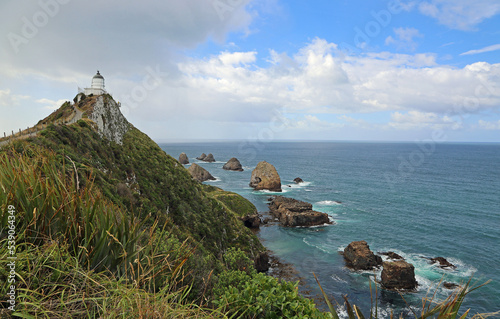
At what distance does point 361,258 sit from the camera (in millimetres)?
38188

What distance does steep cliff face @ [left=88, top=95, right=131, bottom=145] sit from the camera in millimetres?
34053

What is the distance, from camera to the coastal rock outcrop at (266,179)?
291 feet

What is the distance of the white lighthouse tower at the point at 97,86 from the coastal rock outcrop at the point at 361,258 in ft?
145

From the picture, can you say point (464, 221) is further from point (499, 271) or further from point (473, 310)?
point (473, 310)

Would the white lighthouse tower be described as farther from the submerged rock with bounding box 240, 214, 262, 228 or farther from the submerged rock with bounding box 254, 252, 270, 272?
the submerged rock with bounding box 254, 252, 270, 272

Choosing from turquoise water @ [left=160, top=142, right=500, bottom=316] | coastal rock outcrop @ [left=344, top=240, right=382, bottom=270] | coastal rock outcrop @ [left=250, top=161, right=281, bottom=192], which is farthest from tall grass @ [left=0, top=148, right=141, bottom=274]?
coastal rock outcrop @ [left=250, top=161, right=281, bottom=192]

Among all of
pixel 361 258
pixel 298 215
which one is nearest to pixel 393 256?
pixel 361 258

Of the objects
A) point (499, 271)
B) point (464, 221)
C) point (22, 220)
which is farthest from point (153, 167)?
point (464, 221)

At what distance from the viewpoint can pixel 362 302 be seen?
30.9 meters

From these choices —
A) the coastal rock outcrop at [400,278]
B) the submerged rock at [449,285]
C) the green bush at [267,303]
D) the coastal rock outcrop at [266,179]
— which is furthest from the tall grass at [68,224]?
the coastal rock outcrop at [266,179]

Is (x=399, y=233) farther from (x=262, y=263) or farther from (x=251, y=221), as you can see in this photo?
(x=262, y=263)

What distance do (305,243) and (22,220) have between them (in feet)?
154

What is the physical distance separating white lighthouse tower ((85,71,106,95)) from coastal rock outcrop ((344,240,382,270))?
1743 inches

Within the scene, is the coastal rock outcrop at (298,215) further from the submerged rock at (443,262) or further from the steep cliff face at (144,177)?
the submerged rock at (443,262)
